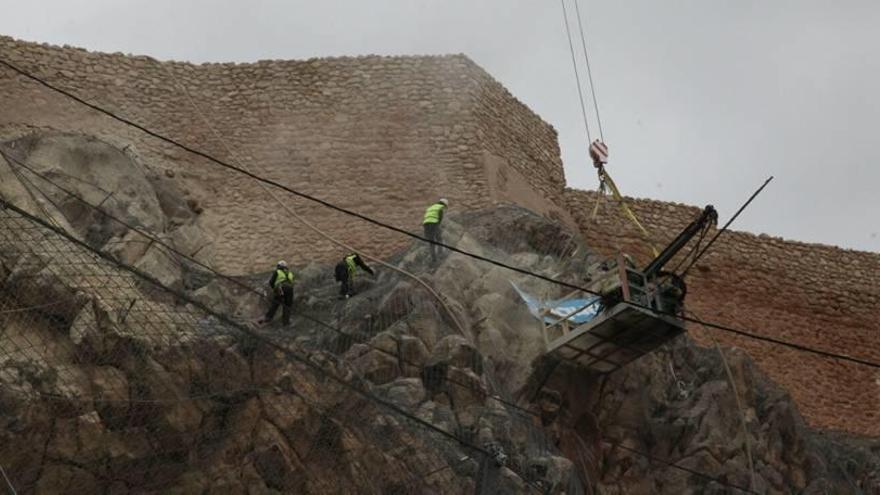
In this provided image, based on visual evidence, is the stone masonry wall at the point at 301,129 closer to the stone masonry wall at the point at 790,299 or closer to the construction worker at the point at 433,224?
the construction worker at the point at 433,224

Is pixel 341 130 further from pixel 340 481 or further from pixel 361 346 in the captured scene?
pixel 340 481

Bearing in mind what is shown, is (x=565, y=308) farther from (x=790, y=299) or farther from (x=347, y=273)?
(x=790, y=299)

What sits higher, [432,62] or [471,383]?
[432,62]

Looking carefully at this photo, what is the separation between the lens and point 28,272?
1426 cm

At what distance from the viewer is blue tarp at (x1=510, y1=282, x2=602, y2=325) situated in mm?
17297

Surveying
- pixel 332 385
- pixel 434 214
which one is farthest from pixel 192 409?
pixel 434 214

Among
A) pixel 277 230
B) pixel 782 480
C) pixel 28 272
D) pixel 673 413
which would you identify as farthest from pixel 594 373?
pixel 28 272

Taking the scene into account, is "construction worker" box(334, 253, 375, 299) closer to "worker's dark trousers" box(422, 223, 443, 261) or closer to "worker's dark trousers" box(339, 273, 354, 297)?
"worker's dark trousers" box(339, 273, 354, 297)

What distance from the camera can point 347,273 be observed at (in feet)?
58.7

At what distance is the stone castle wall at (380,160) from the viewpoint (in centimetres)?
2119

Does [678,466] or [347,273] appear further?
[347,273]

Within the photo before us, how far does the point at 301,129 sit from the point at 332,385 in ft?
30.0

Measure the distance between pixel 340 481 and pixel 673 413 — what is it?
5496mm

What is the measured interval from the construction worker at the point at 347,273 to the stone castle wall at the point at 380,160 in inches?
96.9
